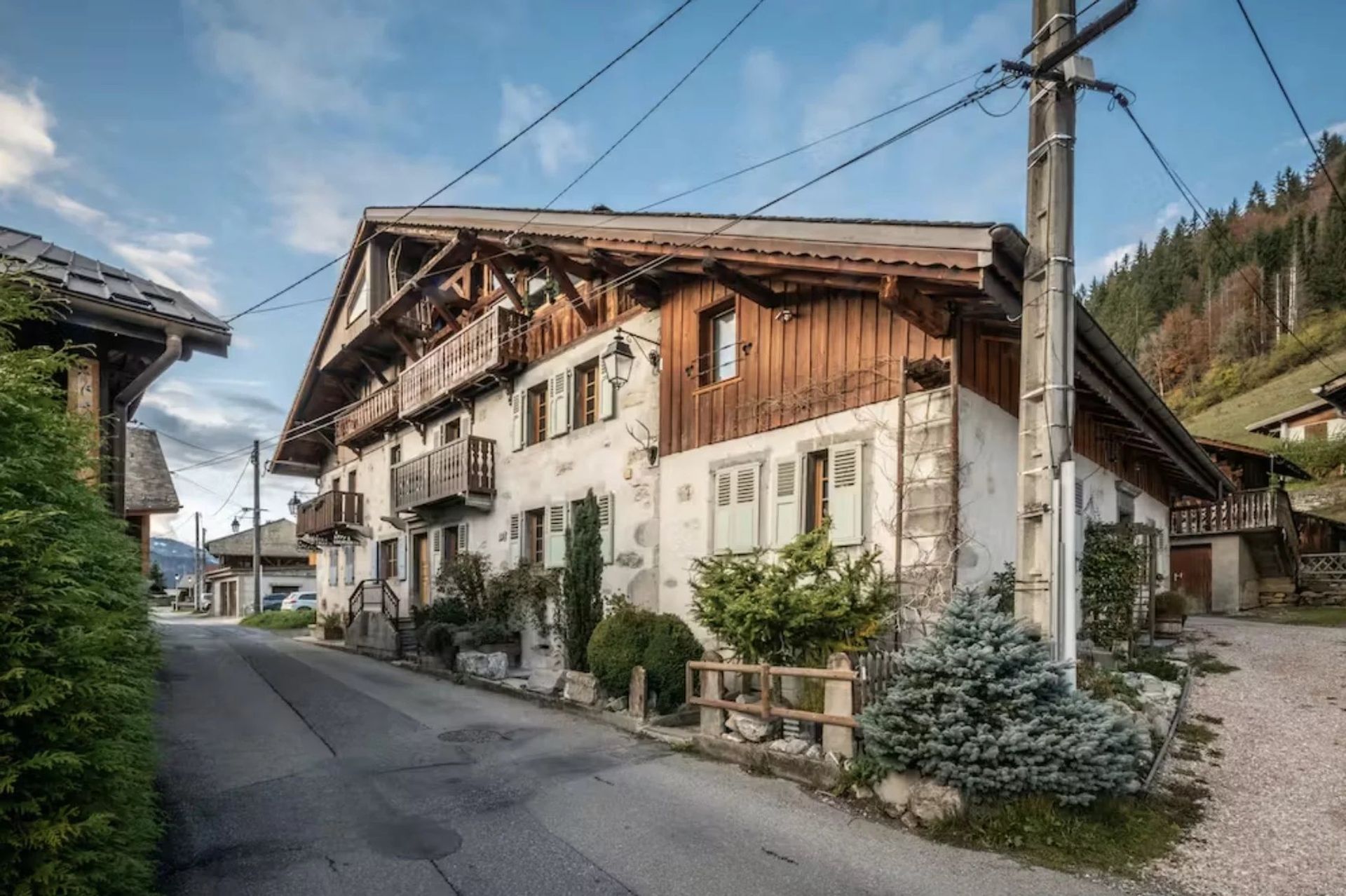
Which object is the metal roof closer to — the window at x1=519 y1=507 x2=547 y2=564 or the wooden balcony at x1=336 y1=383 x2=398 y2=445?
the window at x1=519 y1=507 x2=547 y2=564

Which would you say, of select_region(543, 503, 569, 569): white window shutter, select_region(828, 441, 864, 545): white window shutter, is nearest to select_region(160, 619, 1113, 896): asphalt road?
select_region(828, 441, 864, 545): white window shutter

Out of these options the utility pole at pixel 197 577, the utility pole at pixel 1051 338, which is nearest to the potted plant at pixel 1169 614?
the utility pole at pixel 1051 338

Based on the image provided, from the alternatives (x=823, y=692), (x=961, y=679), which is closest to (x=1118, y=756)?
(x=961, y=679)

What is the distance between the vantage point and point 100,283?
8305mm

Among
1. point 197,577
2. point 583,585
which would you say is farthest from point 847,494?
point 197,577

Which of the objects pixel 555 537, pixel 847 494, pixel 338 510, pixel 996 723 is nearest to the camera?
pixel 996 723

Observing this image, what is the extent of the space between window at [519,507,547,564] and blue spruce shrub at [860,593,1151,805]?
1119 centimetres

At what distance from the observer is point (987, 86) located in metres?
7.18

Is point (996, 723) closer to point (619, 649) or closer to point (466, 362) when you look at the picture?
point (619, 649)

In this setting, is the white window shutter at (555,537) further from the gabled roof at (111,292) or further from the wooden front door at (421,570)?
the gabled roof at (111,292)

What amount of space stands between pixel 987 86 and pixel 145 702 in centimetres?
877

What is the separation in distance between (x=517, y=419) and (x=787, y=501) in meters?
8.61

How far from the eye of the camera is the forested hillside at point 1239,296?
5759 centimetres

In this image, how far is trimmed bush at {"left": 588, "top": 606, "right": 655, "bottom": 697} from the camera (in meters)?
11.1
